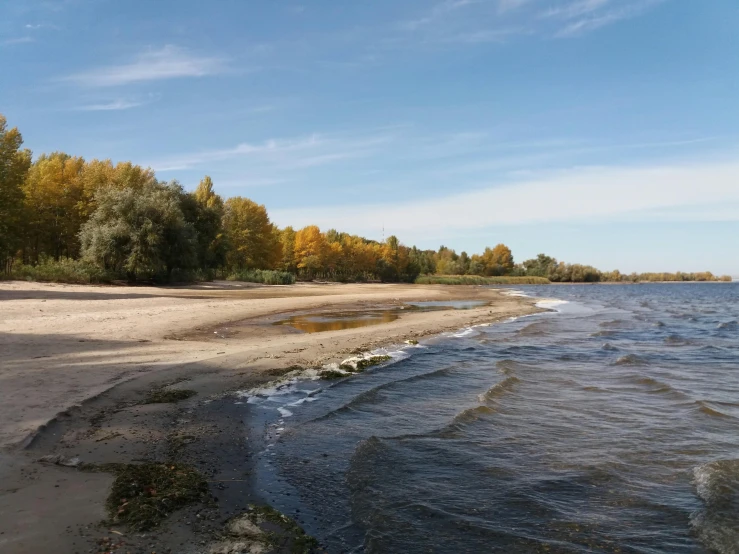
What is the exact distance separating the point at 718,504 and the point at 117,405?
29.1ft

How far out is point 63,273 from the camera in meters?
35.3

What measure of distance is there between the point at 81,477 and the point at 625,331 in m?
26.8

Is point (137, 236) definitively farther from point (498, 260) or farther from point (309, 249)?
point (498, 260)

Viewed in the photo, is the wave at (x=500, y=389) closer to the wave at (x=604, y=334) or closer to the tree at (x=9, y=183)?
the wave at (x=604, y=334)

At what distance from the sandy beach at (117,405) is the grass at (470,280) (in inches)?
3479

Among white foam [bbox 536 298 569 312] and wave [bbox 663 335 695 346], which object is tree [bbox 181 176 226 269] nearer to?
white foam [bbox 536 298 569 312]

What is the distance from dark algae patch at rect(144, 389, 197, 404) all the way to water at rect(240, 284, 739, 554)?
4.20 ft

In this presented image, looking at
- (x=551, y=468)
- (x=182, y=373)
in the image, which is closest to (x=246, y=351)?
(x=182, y=373)

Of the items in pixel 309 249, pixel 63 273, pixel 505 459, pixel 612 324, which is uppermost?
pixel 309 249

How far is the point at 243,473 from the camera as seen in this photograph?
632 cm

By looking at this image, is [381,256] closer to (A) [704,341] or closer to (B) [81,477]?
(A) [704,341]

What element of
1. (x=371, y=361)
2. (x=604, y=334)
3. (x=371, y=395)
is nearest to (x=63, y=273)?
(x=371, y=361)

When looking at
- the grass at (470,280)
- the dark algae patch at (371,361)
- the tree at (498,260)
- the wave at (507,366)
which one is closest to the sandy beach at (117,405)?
the dark algae patch at (371,361)

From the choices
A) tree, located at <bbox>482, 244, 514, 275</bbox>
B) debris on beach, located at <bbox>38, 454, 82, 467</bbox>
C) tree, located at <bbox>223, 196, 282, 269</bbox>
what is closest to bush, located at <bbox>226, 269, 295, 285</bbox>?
tree, located at <bbox>223, 196, 282, 269</bbox>
